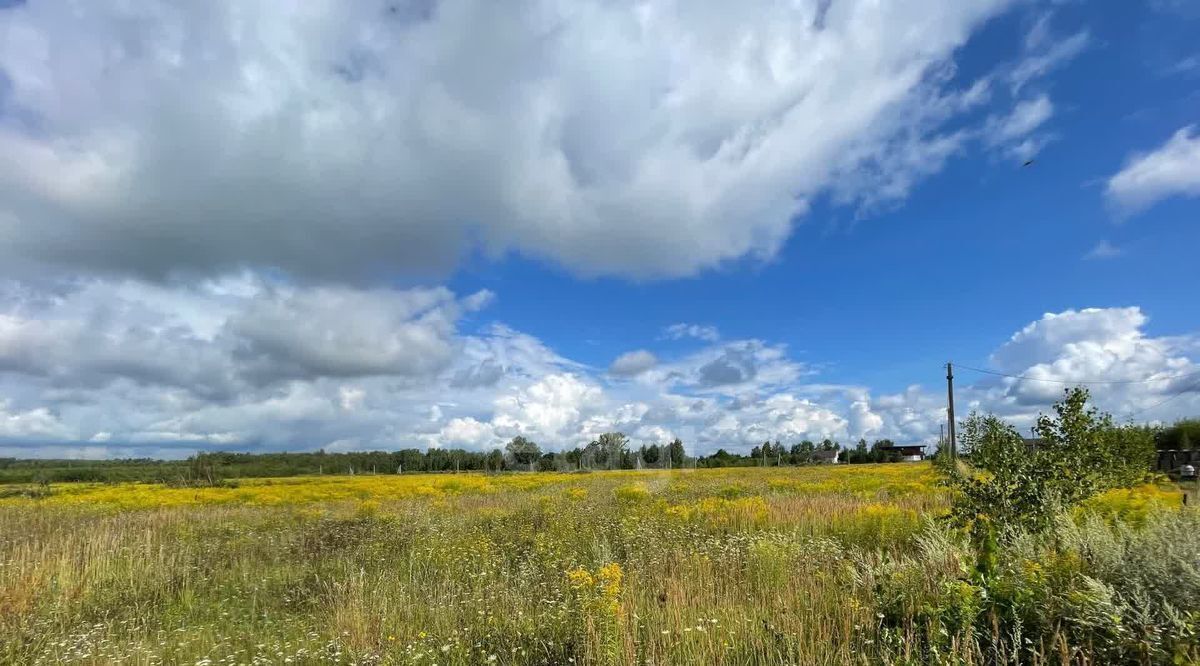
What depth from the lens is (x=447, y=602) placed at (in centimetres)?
705

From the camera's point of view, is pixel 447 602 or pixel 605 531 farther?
pixel 605 531

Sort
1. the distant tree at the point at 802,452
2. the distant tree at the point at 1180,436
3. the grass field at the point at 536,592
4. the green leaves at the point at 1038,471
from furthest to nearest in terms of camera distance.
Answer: the distant tree at the point at 802,452, the distant tree at the point at 1180,436, the green leaves at the point at 1038,471, the grass field at the point at 536,592

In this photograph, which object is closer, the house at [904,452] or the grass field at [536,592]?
the grass field at [536,592]

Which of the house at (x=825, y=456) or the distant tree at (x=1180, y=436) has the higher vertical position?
the distant tree at (x=1180, y=436)

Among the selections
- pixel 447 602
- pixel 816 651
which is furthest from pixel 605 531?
pixel 816 651

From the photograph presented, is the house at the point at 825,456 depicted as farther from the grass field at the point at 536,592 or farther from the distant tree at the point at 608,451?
the grass field at the point at 536,592

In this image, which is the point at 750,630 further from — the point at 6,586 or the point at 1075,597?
the point at 6,586

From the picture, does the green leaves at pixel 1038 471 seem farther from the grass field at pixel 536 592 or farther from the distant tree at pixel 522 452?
the distant tree at pixel 522 452

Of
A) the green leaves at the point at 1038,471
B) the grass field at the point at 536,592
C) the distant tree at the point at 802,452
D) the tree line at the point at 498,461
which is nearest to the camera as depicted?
the grass field at the point at 536,592

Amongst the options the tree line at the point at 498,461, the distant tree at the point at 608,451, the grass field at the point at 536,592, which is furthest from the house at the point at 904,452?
the grass field at the point at 536,592

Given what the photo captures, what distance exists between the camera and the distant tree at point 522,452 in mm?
98244

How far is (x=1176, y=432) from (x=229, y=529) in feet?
226

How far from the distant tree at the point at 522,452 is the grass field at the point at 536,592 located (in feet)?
279

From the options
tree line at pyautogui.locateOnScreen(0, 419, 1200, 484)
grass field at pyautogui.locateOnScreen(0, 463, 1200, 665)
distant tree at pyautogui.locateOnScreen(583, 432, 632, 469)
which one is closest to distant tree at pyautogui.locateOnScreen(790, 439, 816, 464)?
tree line at pyautogui.locateOnScreen(0, 419, 1200, 484)
